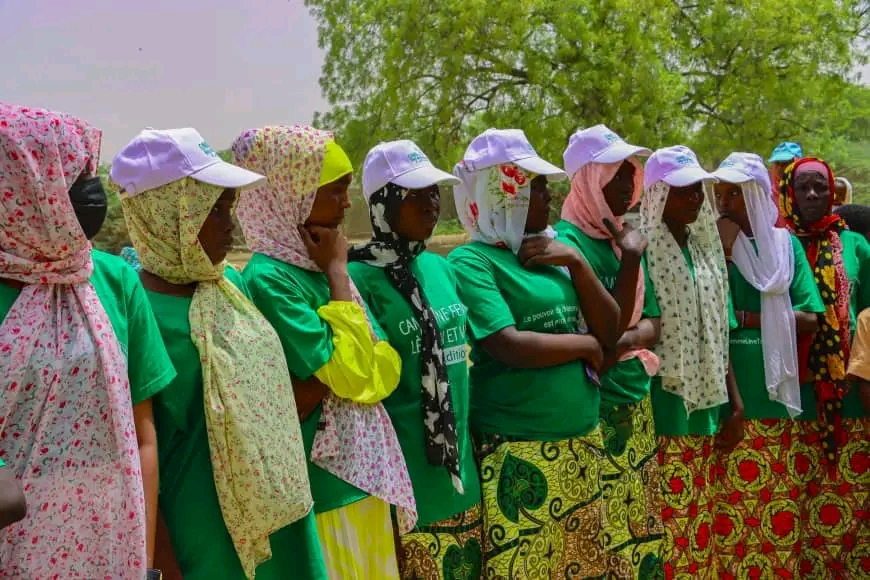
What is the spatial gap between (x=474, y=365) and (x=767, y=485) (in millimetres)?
1757

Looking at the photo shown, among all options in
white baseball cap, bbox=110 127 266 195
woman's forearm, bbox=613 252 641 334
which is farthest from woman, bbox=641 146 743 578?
white baseball cap, bbox=110 127 266 195

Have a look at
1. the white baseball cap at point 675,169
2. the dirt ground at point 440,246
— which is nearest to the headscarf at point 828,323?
the white baseball cap at point 675,169

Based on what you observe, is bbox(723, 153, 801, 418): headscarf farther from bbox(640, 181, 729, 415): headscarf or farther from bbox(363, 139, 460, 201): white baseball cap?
bbox(363, 139, 460, 201): white baseball cap

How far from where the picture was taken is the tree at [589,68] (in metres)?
15.4

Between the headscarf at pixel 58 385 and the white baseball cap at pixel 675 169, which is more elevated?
the white baseball cap at pixel 675 169

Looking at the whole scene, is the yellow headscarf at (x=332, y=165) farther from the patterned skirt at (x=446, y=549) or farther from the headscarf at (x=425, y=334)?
the patterned skirt at (x=446, y=549)

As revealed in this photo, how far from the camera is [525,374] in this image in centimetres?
328

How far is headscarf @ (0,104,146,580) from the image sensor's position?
1.92m

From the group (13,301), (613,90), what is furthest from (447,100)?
(13,301)

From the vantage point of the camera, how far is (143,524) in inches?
81.6

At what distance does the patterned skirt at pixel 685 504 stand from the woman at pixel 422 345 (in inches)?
49.0

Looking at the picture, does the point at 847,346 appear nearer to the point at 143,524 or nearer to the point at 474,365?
the point at 474,365

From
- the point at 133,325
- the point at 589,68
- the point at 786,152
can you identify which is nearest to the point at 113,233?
the point at 589,68

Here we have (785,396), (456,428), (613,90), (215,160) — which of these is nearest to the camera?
(215,160)
